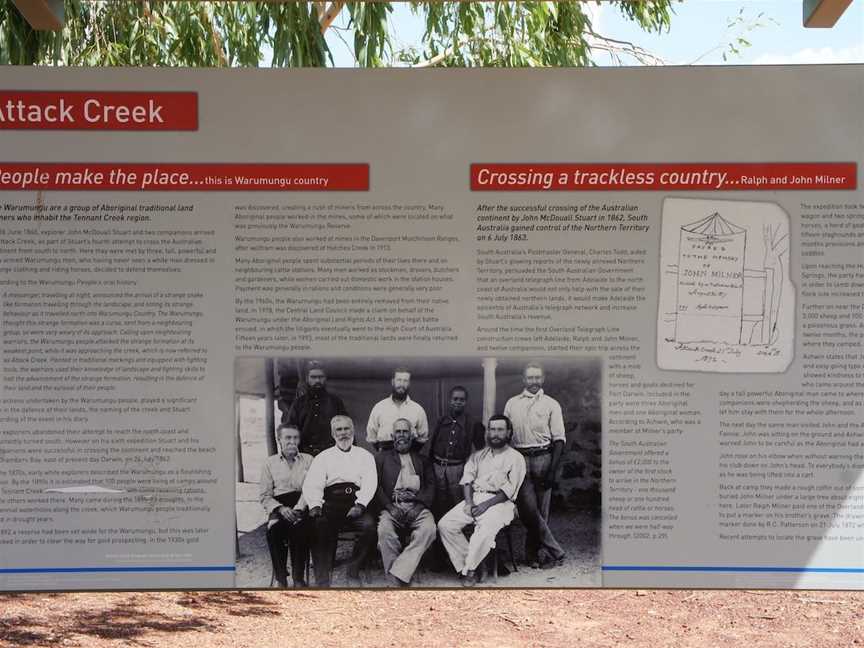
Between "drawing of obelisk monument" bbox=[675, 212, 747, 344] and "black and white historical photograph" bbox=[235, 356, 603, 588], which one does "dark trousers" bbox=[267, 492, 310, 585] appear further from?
"drawing of obelisk monument" bbox=[675, 212, 747, 344]

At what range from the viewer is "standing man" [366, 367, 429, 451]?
3299 millimetres

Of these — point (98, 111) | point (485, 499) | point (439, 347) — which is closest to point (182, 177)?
point (98, 111)

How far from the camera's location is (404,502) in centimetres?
330

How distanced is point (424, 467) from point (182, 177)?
127 centimetres

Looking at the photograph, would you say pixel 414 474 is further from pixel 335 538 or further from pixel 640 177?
pixel 640 177

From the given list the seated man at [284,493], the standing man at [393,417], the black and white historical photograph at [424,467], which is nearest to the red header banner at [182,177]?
the black and white historical photograph at [424,467]

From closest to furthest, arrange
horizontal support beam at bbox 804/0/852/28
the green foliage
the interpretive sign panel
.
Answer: the interpretive sign panel
horizontal support beam at bbox 804/0/852/28
the green foliage

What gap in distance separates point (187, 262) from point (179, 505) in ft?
2.68

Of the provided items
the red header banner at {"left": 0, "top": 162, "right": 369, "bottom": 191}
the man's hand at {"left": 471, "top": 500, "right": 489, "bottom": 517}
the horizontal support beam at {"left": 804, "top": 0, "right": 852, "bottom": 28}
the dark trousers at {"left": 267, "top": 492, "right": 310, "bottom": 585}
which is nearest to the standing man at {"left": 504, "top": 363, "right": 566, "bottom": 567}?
the man's hand at {"left": 471, "top": 500, "right": 489, "bottom": 517}

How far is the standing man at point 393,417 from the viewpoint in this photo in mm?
3299

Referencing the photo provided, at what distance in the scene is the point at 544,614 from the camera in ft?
21.5

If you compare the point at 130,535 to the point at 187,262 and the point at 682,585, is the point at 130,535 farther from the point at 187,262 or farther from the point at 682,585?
the point at 682,585

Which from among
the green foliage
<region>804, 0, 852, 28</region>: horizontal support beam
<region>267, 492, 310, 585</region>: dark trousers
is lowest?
<region>267, 492, 310, 585</region>: dark trousers

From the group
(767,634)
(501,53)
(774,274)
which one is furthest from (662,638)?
(501,53)
